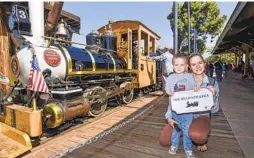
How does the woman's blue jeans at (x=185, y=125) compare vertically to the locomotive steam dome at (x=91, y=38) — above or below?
below

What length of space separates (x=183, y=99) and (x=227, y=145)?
3.98 feet

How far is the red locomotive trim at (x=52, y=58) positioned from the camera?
13.0ft

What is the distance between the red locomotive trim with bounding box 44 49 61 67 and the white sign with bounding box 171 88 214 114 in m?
2.54

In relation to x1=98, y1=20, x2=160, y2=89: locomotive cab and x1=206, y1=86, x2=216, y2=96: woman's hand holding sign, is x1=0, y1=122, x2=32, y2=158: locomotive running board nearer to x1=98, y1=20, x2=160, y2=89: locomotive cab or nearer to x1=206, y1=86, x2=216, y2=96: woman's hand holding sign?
x1=206, y1=86, x2=216, y2=96: woman's hand holding sign

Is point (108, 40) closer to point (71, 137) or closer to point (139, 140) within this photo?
point (71, 137)

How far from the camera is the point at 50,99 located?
389 cm

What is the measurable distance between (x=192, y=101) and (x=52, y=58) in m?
2.78

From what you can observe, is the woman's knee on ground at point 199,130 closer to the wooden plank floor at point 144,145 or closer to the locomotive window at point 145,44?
the wooden plank floor at point 144,145

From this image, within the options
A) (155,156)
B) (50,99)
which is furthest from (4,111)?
(155,156)

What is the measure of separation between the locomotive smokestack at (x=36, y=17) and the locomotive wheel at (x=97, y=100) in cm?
163

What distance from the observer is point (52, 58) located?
4055 millimetres

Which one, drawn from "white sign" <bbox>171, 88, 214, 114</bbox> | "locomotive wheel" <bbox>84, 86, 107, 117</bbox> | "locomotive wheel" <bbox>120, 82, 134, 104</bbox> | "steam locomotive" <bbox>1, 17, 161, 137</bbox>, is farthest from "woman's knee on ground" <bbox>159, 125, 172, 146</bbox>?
"locomotive wheel" <bbox>120, 82, 134, 104</bbox>

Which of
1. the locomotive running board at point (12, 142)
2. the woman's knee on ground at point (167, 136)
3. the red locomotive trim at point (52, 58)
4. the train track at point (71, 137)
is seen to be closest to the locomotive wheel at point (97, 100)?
the train track at point (71, 137)

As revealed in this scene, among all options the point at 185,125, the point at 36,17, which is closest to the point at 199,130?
the point at 185,125
